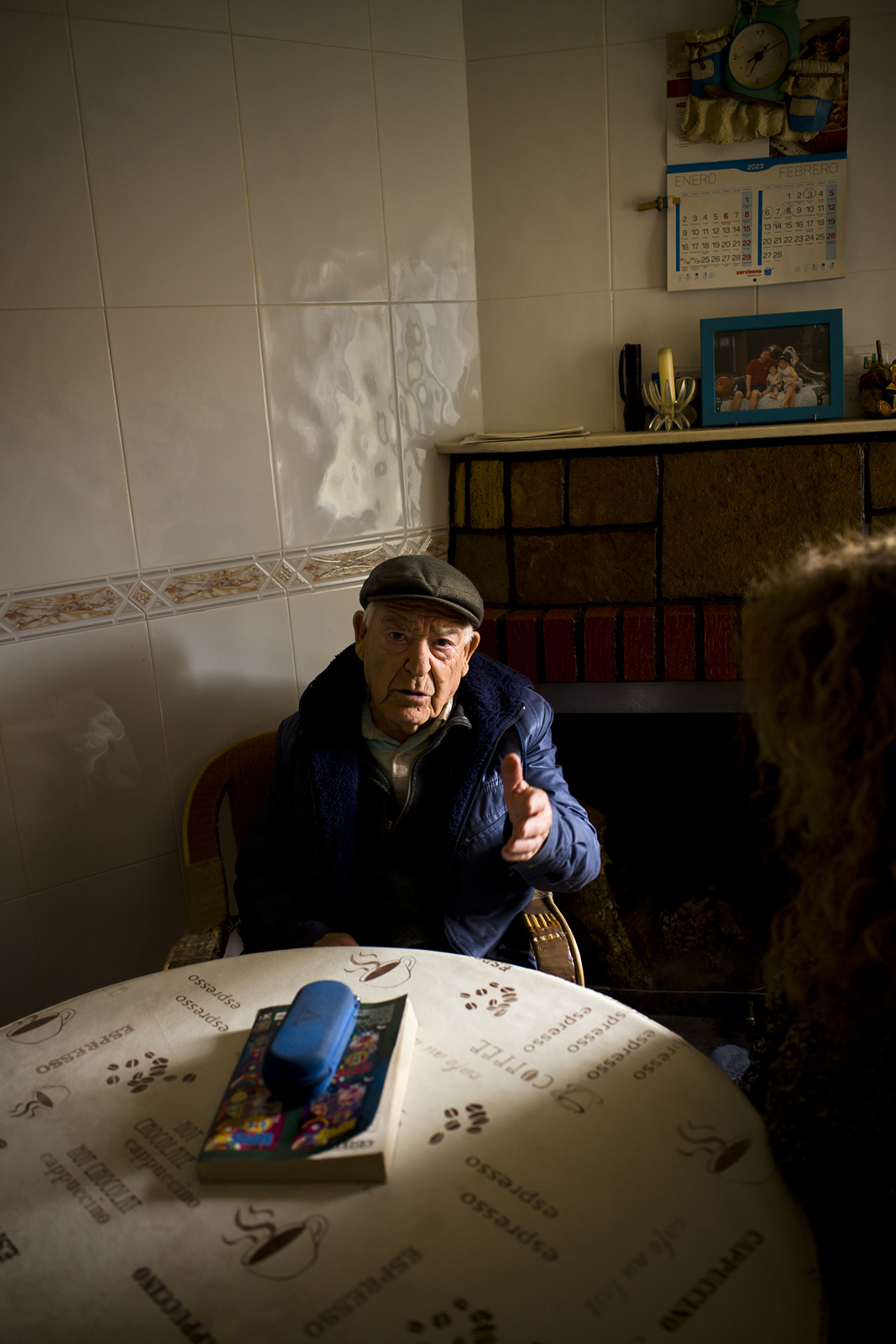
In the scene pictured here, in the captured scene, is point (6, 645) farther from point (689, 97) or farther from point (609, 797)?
point (689, 97)

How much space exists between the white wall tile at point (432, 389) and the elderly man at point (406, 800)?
30.3 inches

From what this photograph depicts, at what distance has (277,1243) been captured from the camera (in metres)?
0.84

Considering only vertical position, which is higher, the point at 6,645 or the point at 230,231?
the point at 230,231

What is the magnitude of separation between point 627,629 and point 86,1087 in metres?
1.54

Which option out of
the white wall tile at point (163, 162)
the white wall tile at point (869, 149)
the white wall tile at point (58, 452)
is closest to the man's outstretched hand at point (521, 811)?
the white wall tile at point (58, 452)

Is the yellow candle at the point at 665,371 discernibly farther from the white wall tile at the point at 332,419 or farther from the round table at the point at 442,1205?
the round table at the point at 442,1205

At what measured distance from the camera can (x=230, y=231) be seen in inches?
79.9

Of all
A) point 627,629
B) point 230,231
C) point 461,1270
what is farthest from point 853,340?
point 461,1270

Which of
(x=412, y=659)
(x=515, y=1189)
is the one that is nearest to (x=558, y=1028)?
(x=515, y=1189)

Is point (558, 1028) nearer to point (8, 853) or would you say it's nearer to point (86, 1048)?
point (86, 1048)

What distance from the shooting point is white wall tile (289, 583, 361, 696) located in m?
2.26

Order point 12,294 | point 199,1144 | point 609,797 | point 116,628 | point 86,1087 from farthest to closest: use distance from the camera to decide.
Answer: point 609,797
point 116,628
point 12,294
point 86,1087
point 199,1144

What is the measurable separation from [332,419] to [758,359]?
3.53ft

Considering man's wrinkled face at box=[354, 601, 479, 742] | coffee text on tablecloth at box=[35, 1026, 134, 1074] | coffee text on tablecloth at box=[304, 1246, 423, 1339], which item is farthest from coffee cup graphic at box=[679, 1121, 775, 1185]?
man's wrinkled face at box=[354, 601, 479, 742]
